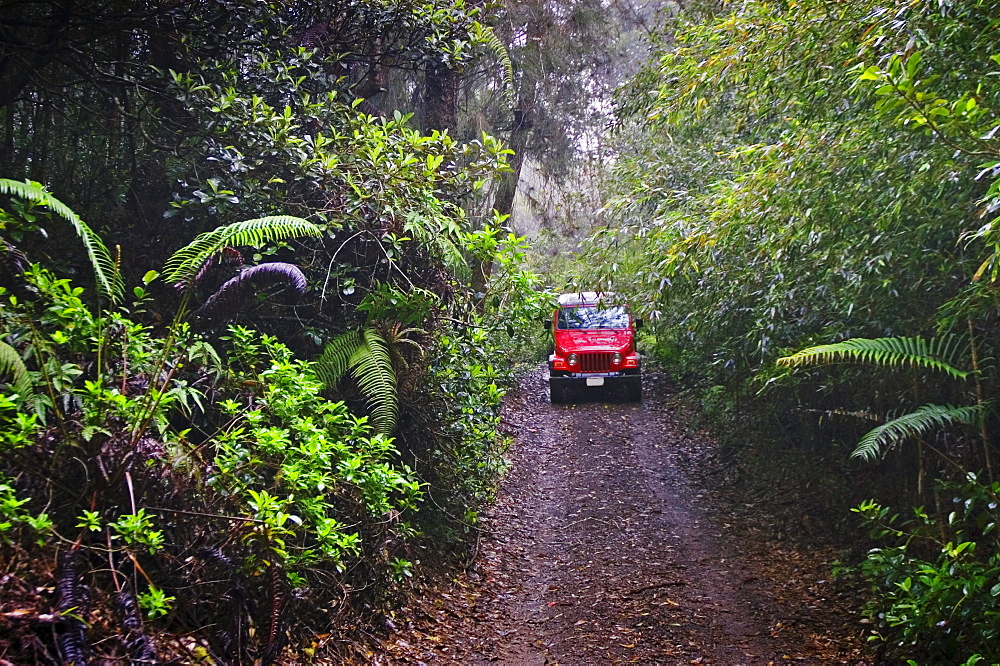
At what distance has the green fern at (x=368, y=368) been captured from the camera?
5477mm

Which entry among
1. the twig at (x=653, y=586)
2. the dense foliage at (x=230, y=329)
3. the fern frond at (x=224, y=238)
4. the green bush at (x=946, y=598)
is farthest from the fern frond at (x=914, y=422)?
the fern frond at (x=224, y=238)

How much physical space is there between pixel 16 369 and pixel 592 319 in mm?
11742

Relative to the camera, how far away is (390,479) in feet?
16.7

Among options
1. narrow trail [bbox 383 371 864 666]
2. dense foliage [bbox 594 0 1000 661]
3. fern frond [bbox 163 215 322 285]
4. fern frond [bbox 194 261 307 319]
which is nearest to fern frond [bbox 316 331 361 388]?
fern frond [bbox 194 261 307 319]

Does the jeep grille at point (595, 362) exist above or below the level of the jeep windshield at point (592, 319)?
below

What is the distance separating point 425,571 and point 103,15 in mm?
4960

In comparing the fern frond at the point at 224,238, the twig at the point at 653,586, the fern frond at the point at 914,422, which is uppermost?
the fern frond at the point at 224,238

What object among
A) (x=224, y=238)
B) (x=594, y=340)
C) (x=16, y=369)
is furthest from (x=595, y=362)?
(x=16, y=369)

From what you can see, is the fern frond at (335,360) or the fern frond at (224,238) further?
the fern frond at (335,360)

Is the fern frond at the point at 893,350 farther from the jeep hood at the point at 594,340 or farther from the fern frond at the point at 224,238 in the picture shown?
the jeep hood at the point at 594,340

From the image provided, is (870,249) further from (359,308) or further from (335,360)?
(335,360)

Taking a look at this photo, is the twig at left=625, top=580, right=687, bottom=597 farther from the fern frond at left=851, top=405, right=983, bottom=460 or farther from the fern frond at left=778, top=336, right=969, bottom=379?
the fern frond at left=778, top=336, right=969, bottom=379

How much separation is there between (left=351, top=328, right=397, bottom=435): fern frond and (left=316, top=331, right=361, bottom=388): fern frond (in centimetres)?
6

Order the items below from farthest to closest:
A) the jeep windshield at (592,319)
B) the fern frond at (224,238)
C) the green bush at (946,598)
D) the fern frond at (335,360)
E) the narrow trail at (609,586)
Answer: the jeep windshield at (592,319), the fern frond at (335,360), the narrow trail at (609,586), the fern frond at (224,238), the green bush at (946,598)
